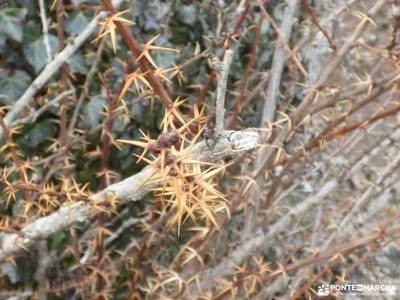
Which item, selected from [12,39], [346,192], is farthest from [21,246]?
[346,192]

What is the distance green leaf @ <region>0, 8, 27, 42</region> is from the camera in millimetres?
1664

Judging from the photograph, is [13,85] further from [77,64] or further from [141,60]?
[141,60]

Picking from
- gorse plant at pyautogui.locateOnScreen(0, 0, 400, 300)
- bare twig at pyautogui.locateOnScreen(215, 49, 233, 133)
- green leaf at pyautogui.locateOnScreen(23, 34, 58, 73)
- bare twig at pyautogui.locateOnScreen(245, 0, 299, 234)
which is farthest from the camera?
green leaf at pyautogui.locateOnScreen(23, 34, 58, 73)

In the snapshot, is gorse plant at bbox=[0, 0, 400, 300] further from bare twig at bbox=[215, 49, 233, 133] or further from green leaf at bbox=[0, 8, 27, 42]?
bare twig at bbox=[215, 49, 233, 133]

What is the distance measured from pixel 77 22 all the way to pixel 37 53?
16cm

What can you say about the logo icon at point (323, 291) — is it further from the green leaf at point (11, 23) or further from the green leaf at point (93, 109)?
the green leaf at point (11, 23)

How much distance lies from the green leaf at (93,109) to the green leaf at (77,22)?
8.9 inches

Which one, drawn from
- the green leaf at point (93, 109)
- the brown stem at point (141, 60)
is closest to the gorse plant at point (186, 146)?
the green leaf at point (93, 109)

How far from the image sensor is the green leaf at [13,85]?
172 cm

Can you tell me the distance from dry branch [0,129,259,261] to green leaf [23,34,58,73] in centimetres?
69

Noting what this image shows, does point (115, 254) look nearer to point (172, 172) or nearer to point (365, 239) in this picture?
point (365, 239)

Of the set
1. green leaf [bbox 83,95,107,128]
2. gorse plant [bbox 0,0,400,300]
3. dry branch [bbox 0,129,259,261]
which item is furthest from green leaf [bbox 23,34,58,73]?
dry branch [bbox 0,129,259,261]

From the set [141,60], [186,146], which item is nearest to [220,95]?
[141,60]

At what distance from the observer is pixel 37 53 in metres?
1.72
